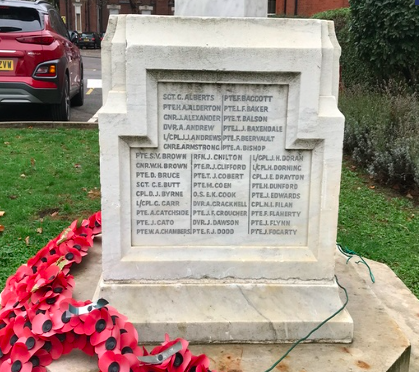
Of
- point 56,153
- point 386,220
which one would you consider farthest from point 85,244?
point 56,153

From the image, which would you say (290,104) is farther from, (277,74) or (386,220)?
(386,220)

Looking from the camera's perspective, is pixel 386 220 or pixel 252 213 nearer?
pixel 252 213

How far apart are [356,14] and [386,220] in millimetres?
4571

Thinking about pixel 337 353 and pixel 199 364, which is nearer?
pixel 199 364

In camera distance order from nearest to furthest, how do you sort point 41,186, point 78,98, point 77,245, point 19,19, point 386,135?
1. point 77,245
2. point 41,186
3. point 386,135
4. point 19,19
5. point 78,98

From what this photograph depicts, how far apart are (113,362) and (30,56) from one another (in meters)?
7.20

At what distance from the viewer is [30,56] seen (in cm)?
855

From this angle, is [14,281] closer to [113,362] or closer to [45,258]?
[45,258]

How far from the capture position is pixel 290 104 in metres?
2.66

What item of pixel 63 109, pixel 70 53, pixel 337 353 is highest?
pixel 70 53

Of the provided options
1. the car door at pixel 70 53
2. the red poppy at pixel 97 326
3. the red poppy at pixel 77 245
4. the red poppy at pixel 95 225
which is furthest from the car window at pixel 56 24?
the red poppy at pixel 97 326

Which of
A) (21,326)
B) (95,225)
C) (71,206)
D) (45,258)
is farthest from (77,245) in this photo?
(71,206)

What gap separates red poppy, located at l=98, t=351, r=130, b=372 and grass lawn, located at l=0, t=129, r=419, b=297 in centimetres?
184

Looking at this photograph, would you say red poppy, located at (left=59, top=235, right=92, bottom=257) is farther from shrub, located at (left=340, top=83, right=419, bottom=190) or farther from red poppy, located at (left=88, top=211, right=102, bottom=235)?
shrub, located at (left=340, top=83, right=419, bottom=190)
